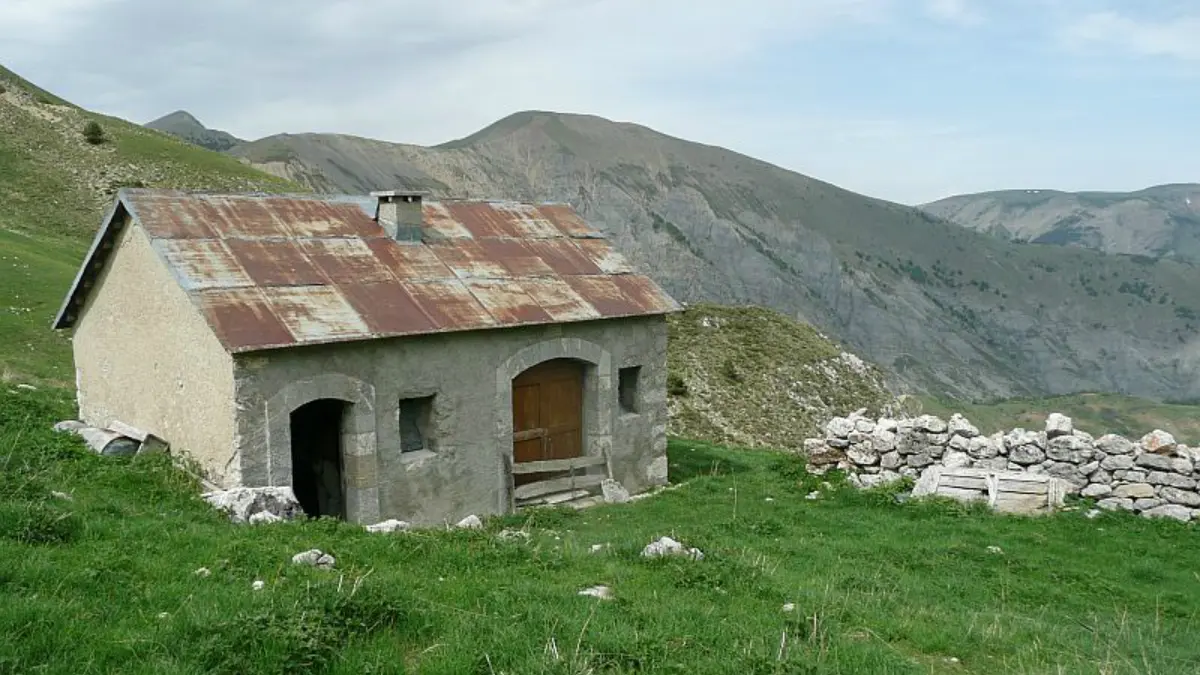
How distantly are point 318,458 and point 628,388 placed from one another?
6.31m

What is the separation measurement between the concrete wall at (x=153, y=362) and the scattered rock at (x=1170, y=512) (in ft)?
45.5

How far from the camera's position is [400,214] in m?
16.1

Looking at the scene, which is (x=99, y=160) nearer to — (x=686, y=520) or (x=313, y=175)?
(x=686, y=520)

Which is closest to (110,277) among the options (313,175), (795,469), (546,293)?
(546,293)

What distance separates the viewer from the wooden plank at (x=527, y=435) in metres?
16.3

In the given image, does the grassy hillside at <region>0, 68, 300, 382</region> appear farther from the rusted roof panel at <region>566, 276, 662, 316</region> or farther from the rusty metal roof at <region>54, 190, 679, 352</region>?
the rusted roof panel at <region>566, 276, 662, 316</region>

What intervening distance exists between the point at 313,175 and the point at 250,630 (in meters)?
105

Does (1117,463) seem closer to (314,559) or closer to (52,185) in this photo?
(314,559)

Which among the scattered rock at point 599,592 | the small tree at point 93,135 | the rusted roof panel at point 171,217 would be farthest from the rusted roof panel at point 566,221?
the small tree at point 93,135

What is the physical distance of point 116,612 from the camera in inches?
248

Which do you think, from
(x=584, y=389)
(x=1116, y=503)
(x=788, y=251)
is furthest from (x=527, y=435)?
(x=788, y=251)

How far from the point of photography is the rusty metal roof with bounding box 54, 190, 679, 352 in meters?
13.0

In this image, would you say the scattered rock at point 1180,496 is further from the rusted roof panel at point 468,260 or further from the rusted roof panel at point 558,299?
the rusted roof panel at point 468,260

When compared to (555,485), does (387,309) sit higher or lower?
higher
